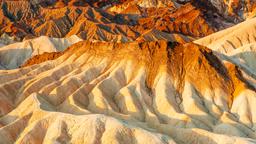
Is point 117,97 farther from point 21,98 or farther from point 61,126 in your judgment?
point 61,126

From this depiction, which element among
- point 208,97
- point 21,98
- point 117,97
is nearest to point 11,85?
point 21,98

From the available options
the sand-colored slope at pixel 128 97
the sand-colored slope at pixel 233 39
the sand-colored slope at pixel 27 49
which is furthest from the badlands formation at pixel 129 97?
the sand-colored slope at pixel 27 49

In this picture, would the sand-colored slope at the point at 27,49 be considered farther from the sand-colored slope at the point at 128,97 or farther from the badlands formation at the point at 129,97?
the sand-colored slope at the point at 128,97

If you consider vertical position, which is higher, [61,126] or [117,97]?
[61,126]

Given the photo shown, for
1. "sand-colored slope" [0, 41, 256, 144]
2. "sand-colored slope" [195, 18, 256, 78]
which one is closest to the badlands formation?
"sand-colored slope" [0, 41, 256, 144]

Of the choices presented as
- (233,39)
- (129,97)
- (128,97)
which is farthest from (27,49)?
(129,97)

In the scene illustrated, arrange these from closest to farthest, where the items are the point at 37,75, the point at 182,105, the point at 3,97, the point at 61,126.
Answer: the point at 61,126 → the point at 3,97 → the point at 182,105 → the point at 37,75
